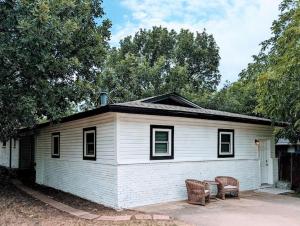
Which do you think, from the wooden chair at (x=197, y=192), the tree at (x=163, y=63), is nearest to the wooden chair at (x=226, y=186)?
the wooden chair at (x=197, y=192)

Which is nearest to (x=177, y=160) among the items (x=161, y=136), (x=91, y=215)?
(x=161, y=136)

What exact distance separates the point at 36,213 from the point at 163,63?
1050 inches

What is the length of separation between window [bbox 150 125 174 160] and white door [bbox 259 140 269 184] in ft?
17.7

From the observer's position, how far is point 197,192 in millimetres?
11188

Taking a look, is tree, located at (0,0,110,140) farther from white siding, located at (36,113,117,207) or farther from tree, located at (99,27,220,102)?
tree, located at (99,27,220,102)

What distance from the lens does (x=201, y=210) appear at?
10.3 metres

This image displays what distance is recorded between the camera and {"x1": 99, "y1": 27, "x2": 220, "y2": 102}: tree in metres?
32.8

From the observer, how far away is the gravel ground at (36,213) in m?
8.82

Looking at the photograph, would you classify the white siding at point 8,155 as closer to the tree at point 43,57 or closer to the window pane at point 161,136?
the tree at point 43,57

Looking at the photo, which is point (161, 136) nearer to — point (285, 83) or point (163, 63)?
point (285, 83)

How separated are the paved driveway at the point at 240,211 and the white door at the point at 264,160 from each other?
2.86 metres

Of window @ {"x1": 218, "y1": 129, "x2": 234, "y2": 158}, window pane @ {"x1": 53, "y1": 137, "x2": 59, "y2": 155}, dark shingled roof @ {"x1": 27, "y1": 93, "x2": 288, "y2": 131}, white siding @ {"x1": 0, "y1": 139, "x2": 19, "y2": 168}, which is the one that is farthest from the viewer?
white siding @ {"x1": 0, "y1": 139, "x2": 19, "y2": 168}

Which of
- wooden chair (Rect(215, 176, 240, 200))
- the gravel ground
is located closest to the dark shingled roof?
wooden chair (Rect(215, 176, 240, 200))

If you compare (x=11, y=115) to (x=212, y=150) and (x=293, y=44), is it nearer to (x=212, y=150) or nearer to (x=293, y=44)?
(x=212, y=150)
